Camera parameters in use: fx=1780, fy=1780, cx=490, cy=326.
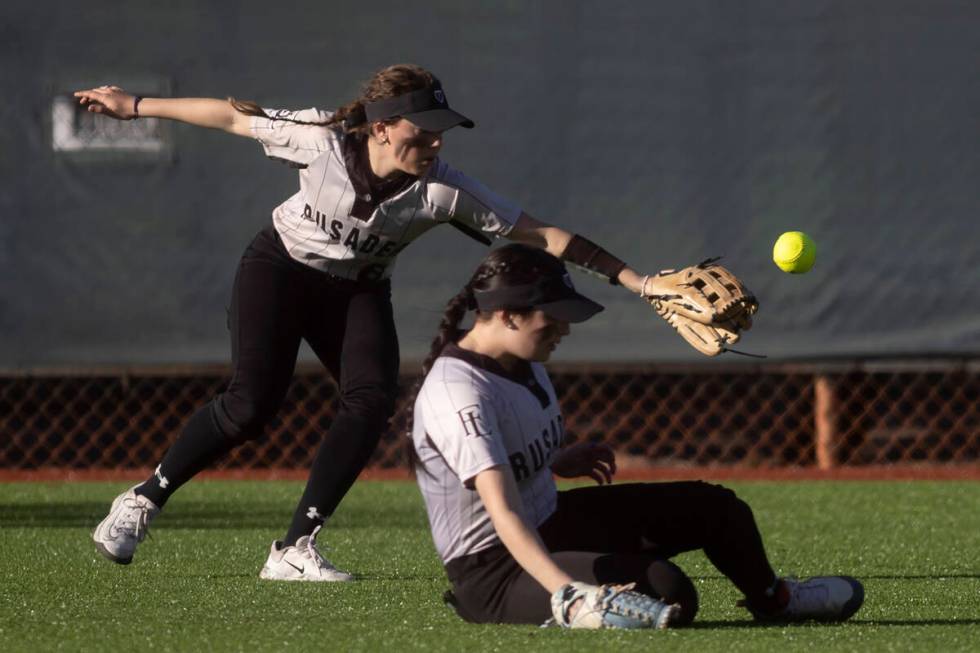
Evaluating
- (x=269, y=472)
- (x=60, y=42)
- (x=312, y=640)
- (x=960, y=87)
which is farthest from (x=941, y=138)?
(x=312, y=640)

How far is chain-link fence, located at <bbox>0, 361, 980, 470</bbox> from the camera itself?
8.66m

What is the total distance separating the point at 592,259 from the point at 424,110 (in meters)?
0.58

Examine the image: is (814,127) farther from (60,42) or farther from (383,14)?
(60,42)

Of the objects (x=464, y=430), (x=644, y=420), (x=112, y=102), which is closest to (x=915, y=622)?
(x=464, y=430)

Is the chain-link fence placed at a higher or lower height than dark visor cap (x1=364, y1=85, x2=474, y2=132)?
lower

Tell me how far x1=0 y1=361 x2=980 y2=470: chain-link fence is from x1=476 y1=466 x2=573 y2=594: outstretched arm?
525cm

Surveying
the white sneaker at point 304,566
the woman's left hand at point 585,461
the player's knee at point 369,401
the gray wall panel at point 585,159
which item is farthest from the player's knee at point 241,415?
the gray wall panel at point 585,159

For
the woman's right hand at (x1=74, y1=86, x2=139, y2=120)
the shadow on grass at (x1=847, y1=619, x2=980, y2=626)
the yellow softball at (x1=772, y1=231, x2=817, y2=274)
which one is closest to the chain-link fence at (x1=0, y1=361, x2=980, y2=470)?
the yellow softball at (x1=772, y1=231, x2=817, y2=274)

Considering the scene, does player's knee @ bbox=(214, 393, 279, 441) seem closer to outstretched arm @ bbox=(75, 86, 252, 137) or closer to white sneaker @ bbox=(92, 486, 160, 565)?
white sneaker @ bbox=(92, 486, 160, 565)

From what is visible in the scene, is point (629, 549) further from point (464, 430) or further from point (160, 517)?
point (160, 517)

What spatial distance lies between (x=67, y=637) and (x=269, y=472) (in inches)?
199

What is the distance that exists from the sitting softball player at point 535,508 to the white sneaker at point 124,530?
138 cm

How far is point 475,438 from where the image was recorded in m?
3.35

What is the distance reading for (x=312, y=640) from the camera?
3.50 meters
